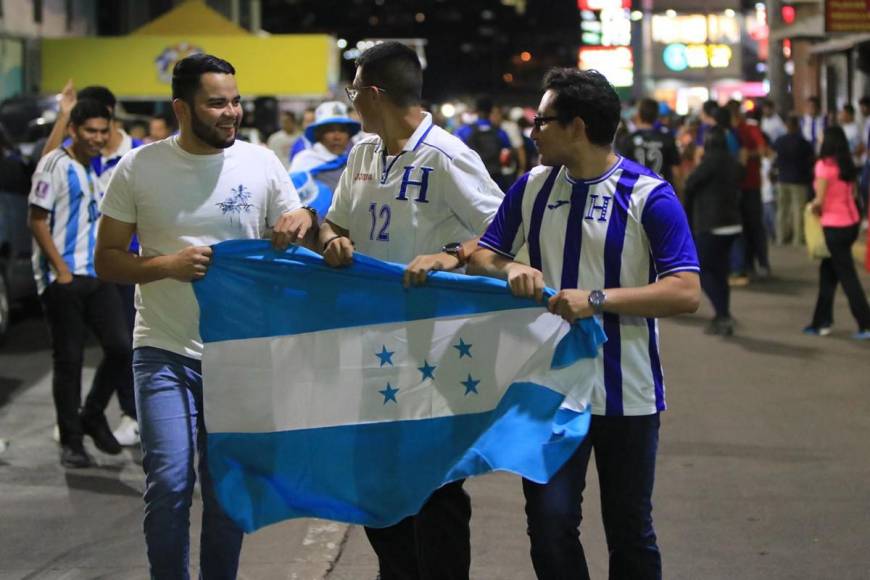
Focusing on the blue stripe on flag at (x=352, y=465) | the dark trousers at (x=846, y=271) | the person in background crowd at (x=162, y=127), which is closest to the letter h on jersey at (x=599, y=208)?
the blue stripe on flag at (x=352, y=465)

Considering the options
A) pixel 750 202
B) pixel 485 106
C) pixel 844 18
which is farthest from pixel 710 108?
pixel 485 106

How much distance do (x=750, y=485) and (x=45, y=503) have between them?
146 inches

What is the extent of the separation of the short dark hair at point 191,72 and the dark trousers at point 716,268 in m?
8.98

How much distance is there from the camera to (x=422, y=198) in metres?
5.24

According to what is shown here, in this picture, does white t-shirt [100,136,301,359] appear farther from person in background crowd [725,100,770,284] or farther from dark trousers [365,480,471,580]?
person in background crowd [725,100,770,284]

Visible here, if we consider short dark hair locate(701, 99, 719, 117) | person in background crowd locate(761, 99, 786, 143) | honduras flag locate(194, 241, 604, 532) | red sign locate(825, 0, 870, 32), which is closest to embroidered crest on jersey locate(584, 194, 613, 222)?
honduras flag locate(194, 241, 604, 532)

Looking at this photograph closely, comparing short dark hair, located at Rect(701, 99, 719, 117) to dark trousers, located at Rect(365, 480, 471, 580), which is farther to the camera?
short dark hair, located at Rect(701, 99, 719, 117)

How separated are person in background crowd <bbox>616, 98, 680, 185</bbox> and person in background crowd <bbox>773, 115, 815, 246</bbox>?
5037 mm

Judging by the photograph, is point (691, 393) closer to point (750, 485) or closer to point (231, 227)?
point (750, 485)

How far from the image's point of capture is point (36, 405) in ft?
35.3

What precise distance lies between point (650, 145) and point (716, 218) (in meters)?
2.30

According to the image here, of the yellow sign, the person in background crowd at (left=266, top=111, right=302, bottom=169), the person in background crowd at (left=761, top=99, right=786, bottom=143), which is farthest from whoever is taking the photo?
the yellow sign

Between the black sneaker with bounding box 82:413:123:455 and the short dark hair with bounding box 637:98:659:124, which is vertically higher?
the short dark hair with bounding box 637:98:659:124

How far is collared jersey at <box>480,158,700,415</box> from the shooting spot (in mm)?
4547
